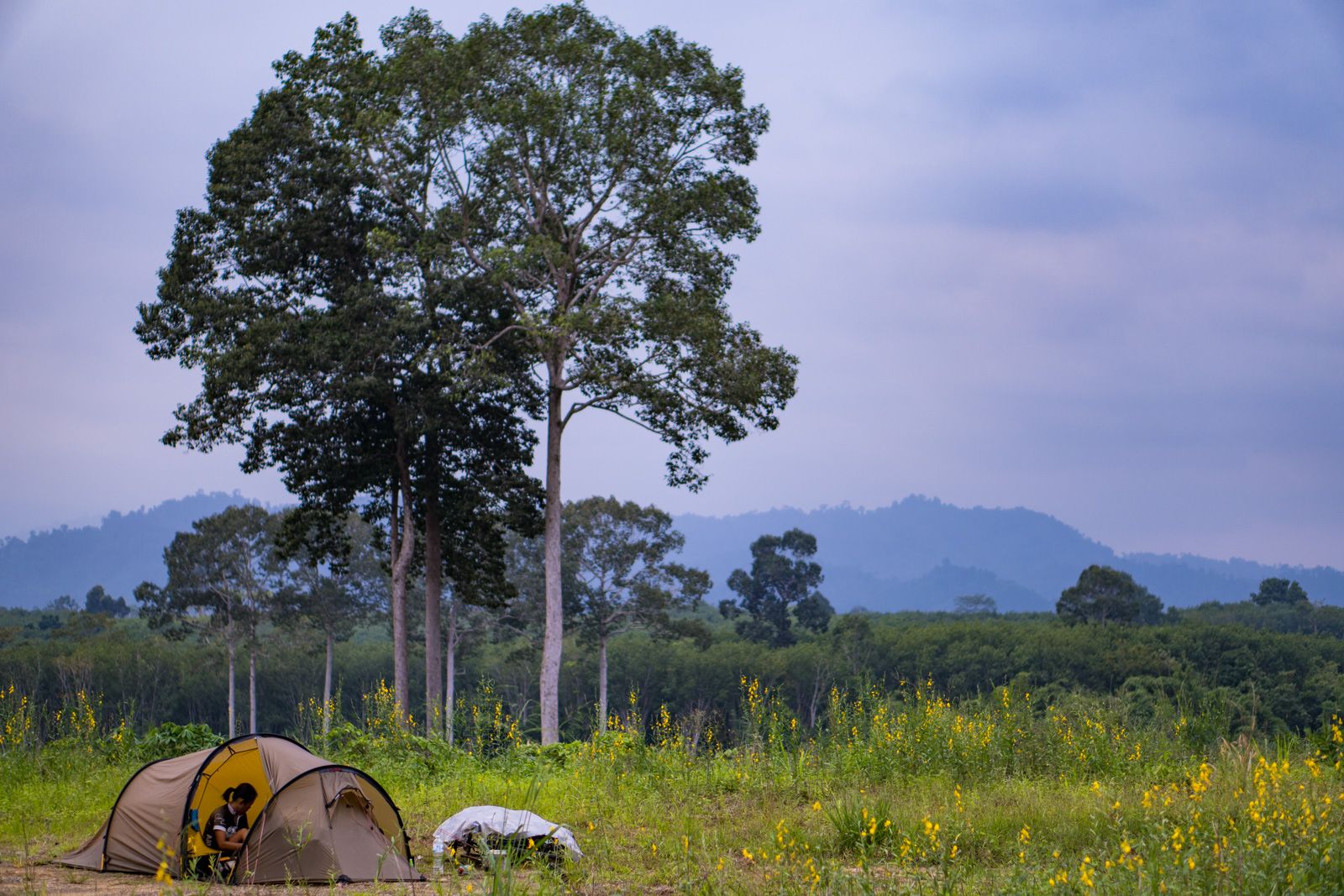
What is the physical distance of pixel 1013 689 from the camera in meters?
12.3

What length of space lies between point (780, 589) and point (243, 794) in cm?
5778

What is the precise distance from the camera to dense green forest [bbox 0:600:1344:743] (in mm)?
47250

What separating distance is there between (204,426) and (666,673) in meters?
38.0

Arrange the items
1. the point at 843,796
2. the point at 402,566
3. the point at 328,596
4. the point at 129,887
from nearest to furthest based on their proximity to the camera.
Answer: the point at 129,887
the point at 843,796
the point at 402,566
the point at 328,596

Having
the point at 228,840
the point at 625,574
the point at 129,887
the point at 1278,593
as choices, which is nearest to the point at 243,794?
the point at 228,840

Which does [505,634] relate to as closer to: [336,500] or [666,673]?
[666,673]

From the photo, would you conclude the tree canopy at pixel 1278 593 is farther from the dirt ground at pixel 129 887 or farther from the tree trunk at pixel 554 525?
the dirt ground at pixel 129 887

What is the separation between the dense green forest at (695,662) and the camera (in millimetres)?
47250

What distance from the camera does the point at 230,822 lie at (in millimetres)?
8266

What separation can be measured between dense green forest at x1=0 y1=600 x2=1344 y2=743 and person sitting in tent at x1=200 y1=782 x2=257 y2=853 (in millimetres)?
35986

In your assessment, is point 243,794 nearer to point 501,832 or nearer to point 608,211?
point 501,832

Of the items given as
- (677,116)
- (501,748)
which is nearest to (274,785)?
(501,748)

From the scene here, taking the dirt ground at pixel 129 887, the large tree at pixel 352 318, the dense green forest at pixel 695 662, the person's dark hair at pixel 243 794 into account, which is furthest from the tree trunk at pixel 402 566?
the dense green forest at pixel 695 662

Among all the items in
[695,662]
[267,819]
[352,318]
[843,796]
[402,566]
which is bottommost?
[695,662]
